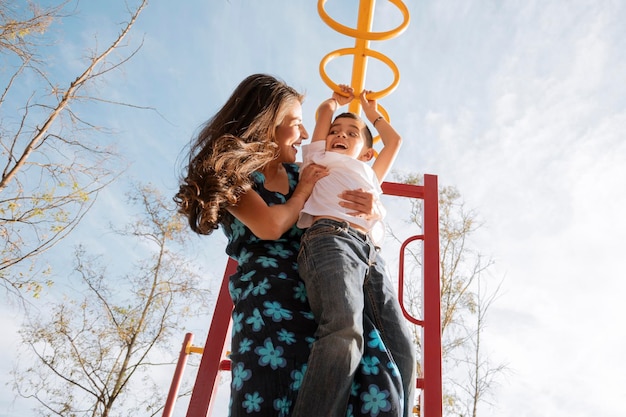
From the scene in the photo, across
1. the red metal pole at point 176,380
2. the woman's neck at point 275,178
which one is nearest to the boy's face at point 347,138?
the woman's neck at point 275,178

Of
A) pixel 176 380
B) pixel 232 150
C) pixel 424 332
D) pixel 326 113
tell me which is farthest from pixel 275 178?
pixel 176 380

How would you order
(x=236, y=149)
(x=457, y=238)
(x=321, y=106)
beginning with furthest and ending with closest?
(x=457, y=238) < (x=321, y=106) < (x=236, y=149)

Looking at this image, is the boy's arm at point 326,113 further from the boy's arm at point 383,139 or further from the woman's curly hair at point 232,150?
the woman's curly hair at point 232,150

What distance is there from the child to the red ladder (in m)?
0.44

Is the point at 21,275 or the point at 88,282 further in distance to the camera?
Result: the point at 88,282

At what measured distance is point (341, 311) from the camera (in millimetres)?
1275

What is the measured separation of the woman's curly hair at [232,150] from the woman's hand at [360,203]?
30cm

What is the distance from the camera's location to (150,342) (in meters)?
9.30

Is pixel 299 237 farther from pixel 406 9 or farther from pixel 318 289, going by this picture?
pixel 406 9

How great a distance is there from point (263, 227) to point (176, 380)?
1829mm

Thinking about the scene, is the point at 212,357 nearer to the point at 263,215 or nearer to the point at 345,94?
the point at 263,215

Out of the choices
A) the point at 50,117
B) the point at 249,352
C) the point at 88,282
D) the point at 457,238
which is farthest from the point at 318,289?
the point at 457,238

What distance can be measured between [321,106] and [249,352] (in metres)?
1.35

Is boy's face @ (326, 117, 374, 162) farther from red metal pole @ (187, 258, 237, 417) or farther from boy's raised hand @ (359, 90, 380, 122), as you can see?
red metal pole @ (187, 258, 237, 417)
